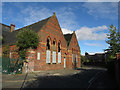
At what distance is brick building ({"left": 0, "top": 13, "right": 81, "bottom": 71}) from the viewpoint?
16328 mm

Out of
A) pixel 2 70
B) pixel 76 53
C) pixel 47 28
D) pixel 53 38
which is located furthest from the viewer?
pixel 76 53

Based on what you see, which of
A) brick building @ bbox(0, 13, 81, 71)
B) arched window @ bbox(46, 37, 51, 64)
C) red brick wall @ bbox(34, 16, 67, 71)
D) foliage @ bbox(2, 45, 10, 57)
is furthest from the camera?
arched window @ bbox(46, 37, 51, 64)

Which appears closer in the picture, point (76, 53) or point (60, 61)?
point (60, 61)

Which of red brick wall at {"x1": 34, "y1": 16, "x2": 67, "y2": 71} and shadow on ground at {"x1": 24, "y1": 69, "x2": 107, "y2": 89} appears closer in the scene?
shadow on ground at {"x1": 24, "y1": 69, "x2": 107, "y2": 89}

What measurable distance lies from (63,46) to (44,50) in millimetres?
6750

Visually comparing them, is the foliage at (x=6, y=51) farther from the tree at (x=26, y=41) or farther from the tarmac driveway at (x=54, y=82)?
the tarmac driveway at (x=54, y=82)

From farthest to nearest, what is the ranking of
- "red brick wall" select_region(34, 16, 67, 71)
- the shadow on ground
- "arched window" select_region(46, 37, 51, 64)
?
"arched window" select_region(46, 37, 51, 64)
"red brick wall" select_region(34, 16, 67, 71)
the shadow on ground

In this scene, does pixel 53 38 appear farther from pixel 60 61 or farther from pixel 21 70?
pixel 21 70

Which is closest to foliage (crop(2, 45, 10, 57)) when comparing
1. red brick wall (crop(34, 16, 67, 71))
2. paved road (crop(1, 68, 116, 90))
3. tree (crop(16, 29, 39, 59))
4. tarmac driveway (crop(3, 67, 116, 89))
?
tree (crop(16, 29, 39, 59))

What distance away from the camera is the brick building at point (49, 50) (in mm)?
16328

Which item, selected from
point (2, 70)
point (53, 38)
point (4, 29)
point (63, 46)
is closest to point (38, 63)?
point (2, 70)

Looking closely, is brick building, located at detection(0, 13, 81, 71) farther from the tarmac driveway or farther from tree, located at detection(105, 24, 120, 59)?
tree, located at detection(105, 24, 120, 59)

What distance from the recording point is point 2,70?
529 inches

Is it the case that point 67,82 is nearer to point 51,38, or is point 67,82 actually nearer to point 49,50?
point 49,50
